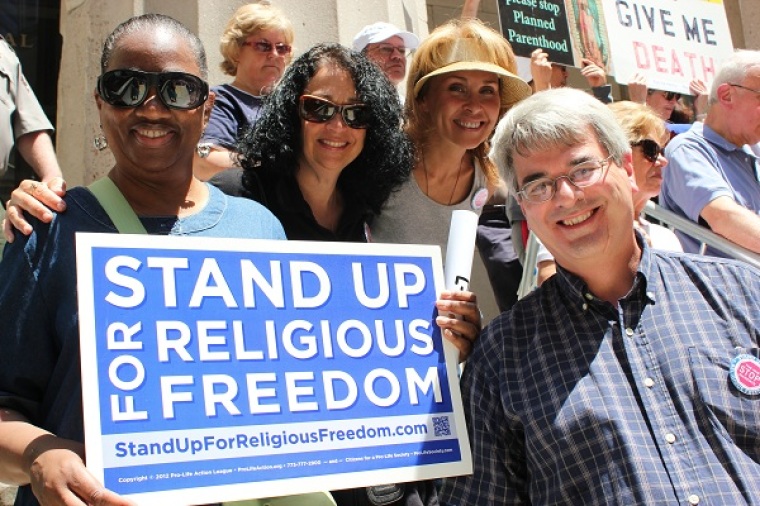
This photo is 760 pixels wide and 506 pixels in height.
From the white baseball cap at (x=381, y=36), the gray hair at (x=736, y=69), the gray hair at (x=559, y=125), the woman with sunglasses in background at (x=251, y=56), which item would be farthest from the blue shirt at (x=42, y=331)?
the gray hair at (x=736, y=69)

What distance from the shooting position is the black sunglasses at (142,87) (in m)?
2.15

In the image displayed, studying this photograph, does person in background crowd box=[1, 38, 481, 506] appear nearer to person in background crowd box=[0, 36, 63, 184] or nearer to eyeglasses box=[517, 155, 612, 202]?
eyeglasses box=[517, 155, 612, 202]

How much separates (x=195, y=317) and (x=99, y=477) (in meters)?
0.40

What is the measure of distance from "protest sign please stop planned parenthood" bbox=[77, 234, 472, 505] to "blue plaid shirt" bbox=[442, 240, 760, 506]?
0.39 ft

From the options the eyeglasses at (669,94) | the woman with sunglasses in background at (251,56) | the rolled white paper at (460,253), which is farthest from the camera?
the eyeglasses at (669,94)

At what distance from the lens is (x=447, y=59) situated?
11.8ft

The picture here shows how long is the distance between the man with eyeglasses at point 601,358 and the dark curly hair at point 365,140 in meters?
0.63

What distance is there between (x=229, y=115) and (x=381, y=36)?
108cm

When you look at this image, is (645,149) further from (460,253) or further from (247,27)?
(247,27)

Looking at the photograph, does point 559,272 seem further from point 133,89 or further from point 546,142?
point 133,89

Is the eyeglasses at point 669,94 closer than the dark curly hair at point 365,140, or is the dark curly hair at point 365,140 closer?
the dark curly hair at point 365,140

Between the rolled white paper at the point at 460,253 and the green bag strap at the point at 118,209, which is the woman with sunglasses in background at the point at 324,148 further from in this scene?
the green bag strap at the point at 118,209

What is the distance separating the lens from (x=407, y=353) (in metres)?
2.30

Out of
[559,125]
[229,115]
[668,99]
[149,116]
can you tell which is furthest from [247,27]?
[668,99]
